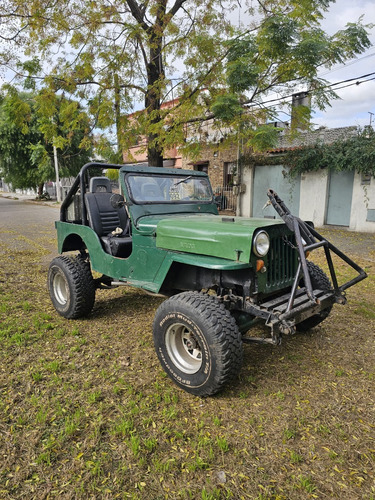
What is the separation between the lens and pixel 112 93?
7.93m

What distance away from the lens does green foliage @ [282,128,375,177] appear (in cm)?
1144

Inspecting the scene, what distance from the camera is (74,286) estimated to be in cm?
420

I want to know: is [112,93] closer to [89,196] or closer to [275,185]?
[89,196]

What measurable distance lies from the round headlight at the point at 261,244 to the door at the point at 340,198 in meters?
10.9

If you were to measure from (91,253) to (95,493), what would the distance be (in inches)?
105

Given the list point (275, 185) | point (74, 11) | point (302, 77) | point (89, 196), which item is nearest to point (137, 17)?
point (74, 11)

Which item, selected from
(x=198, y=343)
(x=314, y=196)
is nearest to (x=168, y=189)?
(x=198, y=343)

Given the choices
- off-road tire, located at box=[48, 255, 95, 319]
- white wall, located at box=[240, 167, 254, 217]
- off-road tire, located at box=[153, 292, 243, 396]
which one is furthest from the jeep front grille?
white wall, located at box=[240, 167, 254, 217]

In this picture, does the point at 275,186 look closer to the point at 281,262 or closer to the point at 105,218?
the point at 105,218

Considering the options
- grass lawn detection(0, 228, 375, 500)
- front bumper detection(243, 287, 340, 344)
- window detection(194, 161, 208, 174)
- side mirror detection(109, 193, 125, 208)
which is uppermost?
window detection(194, 161, 208, 174)

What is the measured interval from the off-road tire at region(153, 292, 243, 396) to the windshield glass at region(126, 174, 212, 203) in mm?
1490

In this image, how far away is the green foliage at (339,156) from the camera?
11.4m

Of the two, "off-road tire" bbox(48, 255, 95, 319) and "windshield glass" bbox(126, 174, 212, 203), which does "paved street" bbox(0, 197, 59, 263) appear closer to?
"off-road tire" bbox(48, 255, 95, 319)

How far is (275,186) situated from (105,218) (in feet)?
37.0
